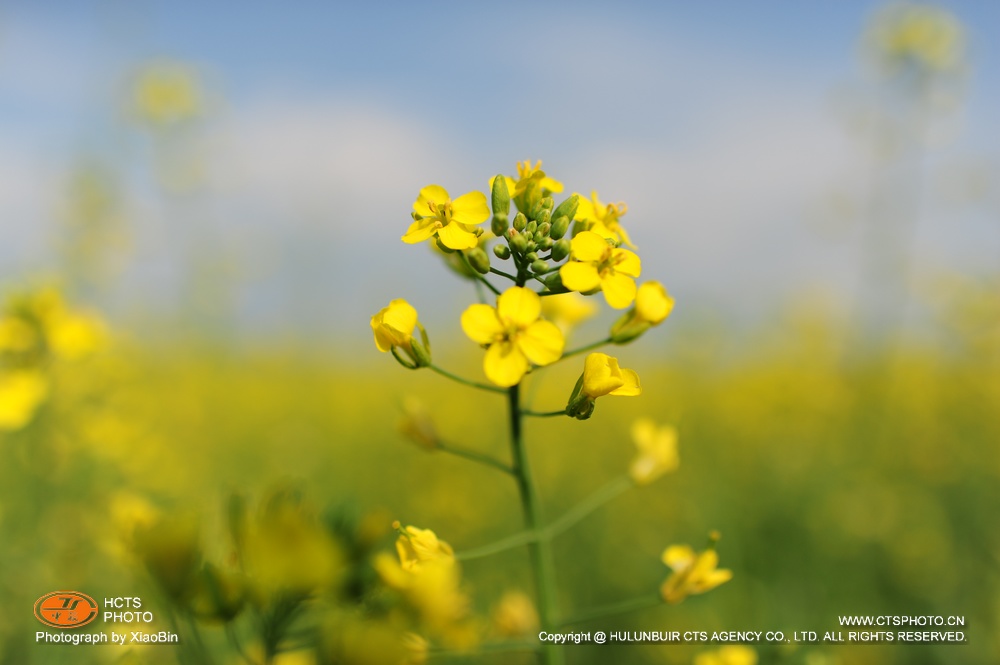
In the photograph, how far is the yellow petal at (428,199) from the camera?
1.51 metres

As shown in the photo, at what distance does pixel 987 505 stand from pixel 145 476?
6.27m

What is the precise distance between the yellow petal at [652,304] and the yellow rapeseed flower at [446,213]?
1.41 feet

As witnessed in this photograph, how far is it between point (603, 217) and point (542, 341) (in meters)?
0.47

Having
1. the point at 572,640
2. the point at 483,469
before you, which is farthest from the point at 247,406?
the point at 572,640

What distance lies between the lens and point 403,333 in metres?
1.50

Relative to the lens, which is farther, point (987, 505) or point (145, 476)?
point (987, 505)

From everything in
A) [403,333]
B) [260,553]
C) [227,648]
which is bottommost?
[227,648]

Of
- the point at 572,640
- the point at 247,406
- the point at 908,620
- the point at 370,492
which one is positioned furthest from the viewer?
the point at 247,406

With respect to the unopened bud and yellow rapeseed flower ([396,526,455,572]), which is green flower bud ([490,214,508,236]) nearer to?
the unopened bud

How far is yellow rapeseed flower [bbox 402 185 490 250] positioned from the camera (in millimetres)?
1501

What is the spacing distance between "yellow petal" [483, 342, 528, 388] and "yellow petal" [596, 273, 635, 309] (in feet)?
0.81

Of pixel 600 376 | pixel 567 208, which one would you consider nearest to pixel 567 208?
pixel 567 208

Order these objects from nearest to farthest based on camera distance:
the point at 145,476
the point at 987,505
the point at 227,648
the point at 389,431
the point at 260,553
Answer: the point at 260,553 → the point at 227,648 → the point at 145,476 → the point at 987,505 → the point at 389,431

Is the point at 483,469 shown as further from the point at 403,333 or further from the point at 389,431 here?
the point at 403,333
